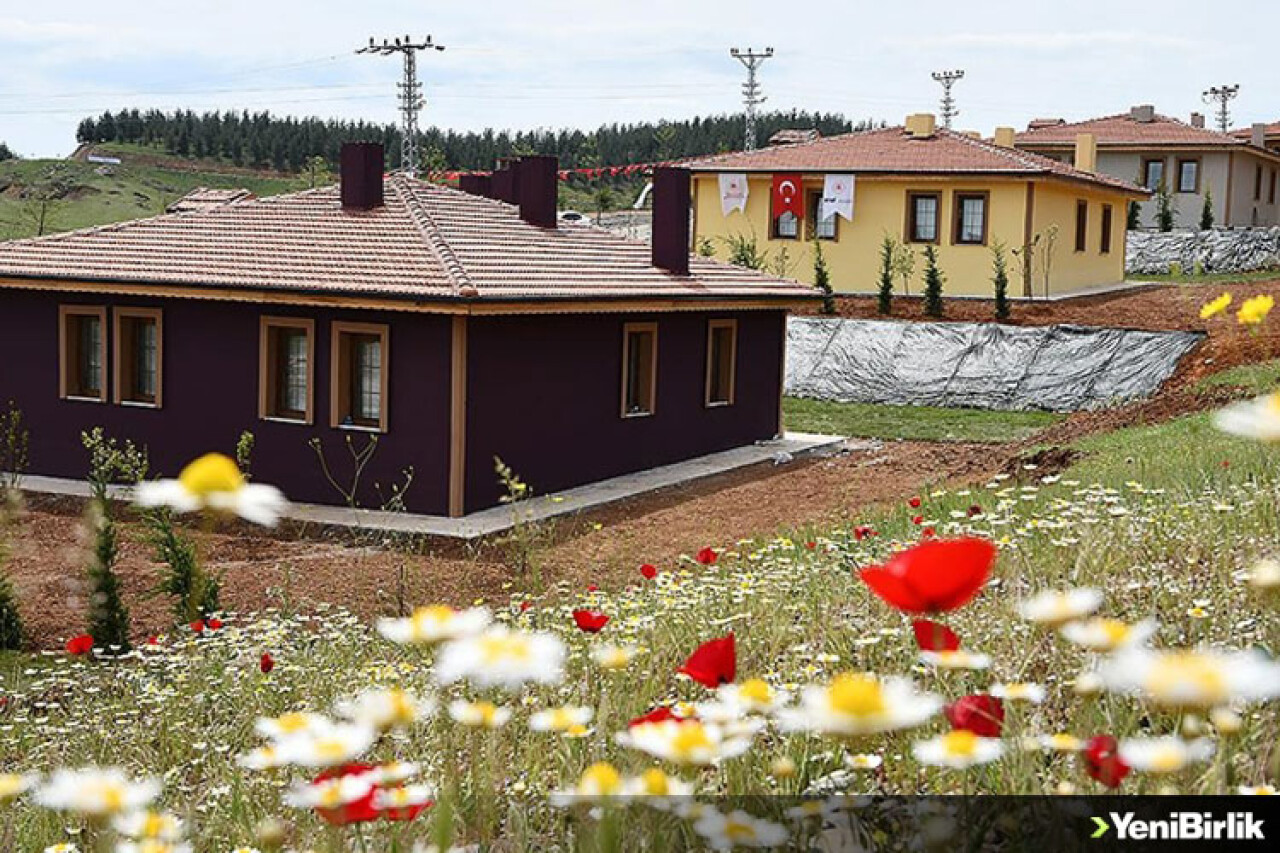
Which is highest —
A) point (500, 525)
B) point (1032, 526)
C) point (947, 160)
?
point (947, 160)

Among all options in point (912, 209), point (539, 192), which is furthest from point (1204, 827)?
point (912, 209)

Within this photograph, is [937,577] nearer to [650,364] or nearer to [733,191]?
[650,364]

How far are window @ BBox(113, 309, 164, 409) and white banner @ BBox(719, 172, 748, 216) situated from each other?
17.7 meters

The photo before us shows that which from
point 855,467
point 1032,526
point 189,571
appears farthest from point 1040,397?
point 1032,526

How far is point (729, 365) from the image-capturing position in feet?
65.0

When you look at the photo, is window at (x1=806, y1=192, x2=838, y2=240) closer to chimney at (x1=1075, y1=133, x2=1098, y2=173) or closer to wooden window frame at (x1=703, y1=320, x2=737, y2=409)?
chimney at (x1=1075, y1=133, x2=1098, y2=173)

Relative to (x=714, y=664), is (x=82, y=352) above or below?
below

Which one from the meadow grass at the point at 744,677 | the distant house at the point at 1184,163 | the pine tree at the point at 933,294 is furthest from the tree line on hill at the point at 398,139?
the meadow grass at the point at 744,677

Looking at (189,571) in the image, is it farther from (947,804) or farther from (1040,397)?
(1040,397)

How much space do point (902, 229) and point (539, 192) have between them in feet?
42.7

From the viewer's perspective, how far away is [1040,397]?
944 inches

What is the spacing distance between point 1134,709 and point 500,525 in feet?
37.1

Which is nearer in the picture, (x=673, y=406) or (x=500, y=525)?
(x=500, y=525)

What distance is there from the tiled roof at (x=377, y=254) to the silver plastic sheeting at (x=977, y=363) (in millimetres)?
5432
